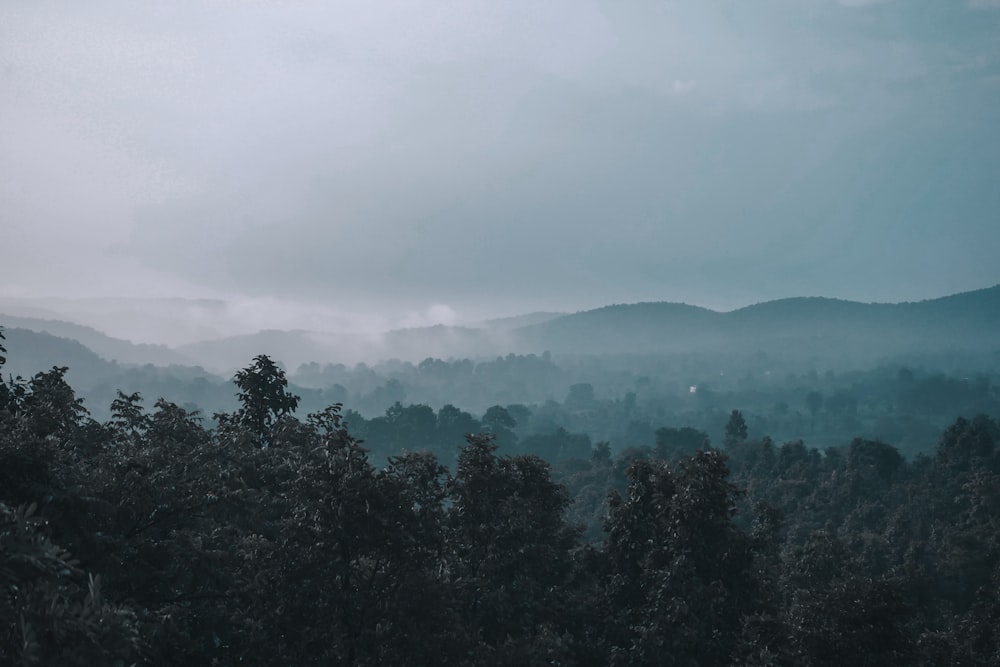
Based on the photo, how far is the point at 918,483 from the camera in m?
53.5

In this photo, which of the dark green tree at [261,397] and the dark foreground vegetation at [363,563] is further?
the dark green tree at [261,397]

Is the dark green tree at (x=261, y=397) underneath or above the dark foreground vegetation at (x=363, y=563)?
above

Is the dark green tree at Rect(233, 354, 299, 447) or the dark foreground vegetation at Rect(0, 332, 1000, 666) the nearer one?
the dark foreground vegetation at Rect(0, 332, 1000, 666)

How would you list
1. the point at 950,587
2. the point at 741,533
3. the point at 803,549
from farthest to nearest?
the point at 950,587 → the point at 803,549 → the point at 741,533

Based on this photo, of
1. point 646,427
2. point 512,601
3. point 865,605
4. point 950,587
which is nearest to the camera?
point 865,605

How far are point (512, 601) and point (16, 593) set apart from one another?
11.3m

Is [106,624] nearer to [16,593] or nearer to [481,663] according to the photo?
[16,593]

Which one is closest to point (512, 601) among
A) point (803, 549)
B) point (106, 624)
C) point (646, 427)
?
point (106, 624)

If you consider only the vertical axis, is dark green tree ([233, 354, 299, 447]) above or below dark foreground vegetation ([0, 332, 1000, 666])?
above

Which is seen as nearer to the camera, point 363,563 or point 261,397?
point 363,563

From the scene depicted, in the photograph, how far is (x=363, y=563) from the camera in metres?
13.0

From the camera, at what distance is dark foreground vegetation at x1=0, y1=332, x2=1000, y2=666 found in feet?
35.2

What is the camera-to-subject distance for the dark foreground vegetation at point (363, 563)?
1072cm

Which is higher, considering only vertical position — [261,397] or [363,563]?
[261,397]
